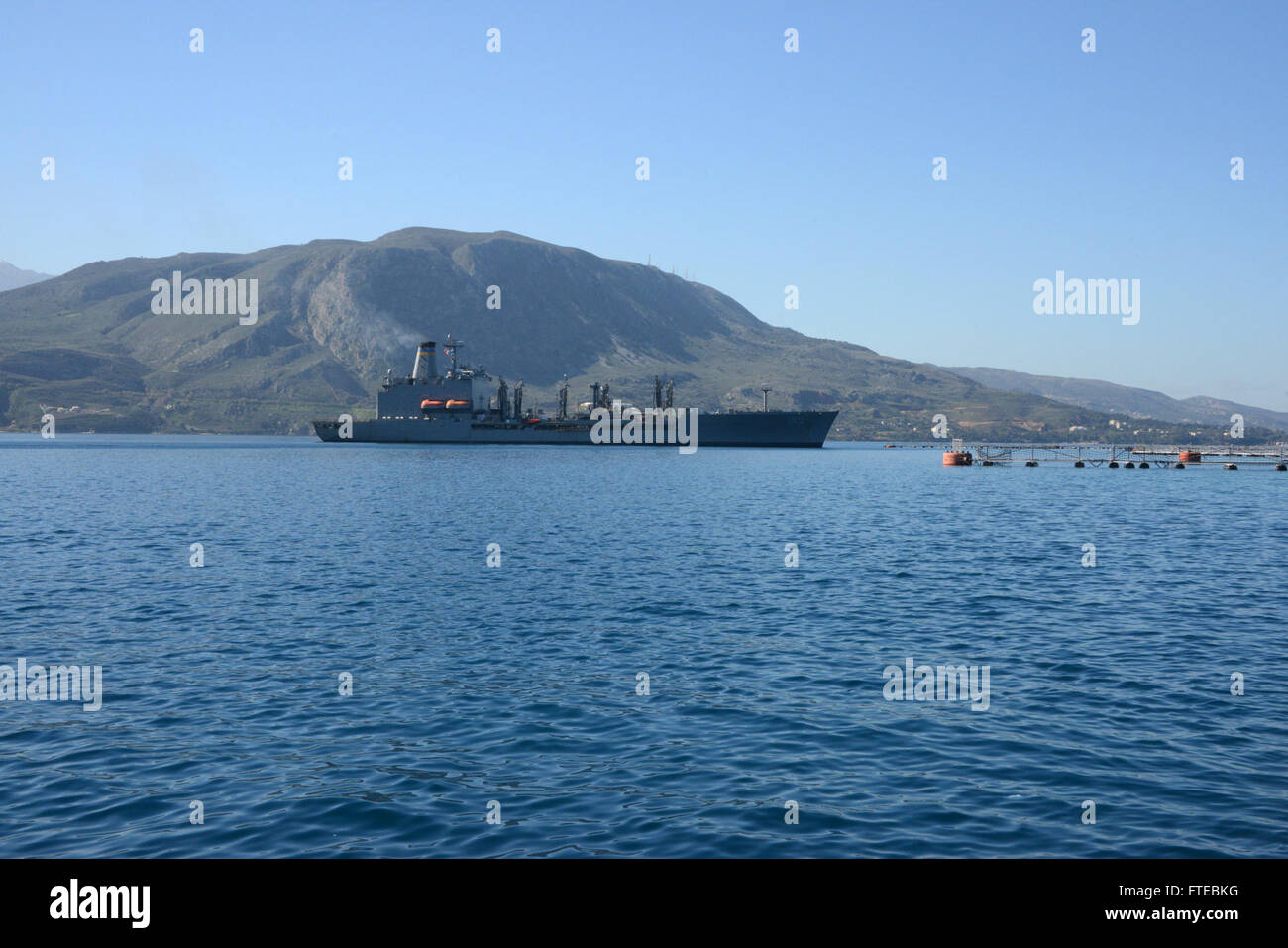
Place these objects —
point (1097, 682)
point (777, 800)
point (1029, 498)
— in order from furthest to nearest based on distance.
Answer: point (1029, 498)
point (1097, 682)
point (777, 800)

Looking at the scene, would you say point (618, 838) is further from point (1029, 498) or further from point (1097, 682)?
point (1029, 498)

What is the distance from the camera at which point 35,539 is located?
44375 mm

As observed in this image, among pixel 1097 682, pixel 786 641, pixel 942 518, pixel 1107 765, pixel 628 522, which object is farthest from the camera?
pixel 942 518

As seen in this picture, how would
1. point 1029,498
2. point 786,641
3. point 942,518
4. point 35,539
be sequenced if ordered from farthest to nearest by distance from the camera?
point 1029,498 < point 942,518 < point 35,539 < point 786,641

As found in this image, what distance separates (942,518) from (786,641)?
41.4 metres

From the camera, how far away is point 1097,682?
19.5 metres

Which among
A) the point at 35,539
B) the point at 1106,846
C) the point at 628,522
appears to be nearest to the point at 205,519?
the point at 35,539

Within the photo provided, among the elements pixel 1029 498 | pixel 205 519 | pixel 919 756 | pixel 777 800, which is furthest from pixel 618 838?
pixel 1029 498

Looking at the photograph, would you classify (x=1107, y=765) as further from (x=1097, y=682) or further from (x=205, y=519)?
(x=205, y=519)

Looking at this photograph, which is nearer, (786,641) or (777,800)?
(777,800)

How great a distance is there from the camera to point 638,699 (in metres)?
18.1

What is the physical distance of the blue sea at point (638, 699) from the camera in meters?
12.0

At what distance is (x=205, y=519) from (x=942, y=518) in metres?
46.4

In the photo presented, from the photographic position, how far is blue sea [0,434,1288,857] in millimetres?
11992
